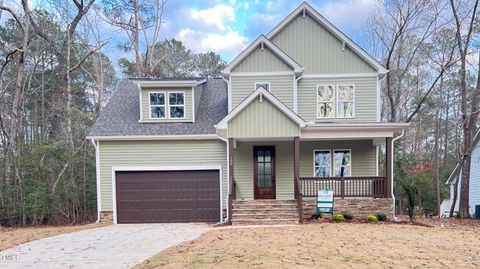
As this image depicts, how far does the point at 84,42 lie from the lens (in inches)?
953

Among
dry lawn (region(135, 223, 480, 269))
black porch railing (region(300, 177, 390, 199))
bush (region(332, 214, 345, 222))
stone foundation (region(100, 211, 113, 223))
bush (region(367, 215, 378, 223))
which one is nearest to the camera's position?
dry lawn (region(135, 223, 480, 269))

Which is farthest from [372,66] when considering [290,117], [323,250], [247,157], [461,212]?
[323,250]

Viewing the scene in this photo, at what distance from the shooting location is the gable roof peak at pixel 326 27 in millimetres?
15336

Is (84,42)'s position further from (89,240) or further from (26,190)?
(89,240)

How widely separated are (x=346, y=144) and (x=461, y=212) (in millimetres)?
6860

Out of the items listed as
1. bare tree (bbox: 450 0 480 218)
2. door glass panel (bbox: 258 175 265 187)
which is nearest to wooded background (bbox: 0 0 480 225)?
bare tree (bbox: 450 0 480 218)

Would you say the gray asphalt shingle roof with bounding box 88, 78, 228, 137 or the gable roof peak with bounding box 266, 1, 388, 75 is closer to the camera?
the gray asphalt shingle roof with bounding box 88, 78, 228, 137

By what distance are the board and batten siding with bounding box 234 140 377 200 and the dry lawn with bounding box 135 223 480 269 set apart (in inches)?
212

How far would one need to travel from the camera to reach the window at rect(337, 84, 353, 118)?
51.1 ft

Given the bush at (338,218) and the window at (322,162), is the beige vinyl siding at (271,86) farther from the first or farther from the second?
the bush at (338,218)

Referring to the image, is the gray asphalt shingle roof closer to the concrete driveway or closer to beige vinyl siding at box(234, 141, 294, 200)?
beige vinyl siding at box(234, 141, 294, 200)

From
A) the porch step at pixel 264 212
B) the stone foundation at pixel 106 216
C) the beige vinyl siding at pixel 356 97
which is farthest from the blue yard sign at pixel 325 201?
the stone foundation at pixel 106 216

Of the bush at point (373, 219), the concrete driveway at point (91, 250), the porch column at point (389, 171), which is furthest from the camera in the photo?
the porch column at point (389, 171)

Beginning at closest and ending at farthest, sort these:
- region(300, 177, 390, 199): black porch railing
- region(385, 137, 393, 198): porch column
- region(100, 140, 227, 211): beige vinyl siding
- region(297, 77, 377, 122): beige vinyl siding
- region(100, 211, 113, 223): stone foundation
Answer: region(385, 137, 393, 198): porch column, region(300, 177, 390, 199): black porch railing, region(100, 211, 113, 223): stone foundation, region(100, 140, 227, 211): beige vinyl siding, region(297, 77, 377, 122): beige vinyl siding
